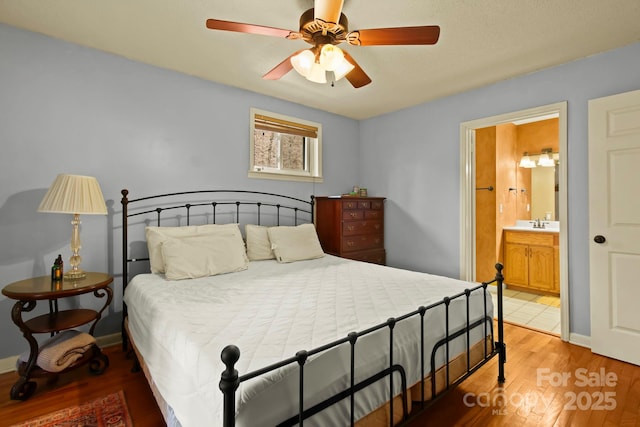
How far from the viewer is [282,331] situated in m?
1.39

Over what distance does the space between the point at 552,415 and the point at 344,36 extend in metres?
2.53

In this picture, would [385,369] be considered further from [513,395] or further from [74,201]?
[74,201]

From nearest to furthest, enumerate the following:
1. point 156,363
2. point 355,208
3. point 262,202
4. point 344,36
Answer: point 156,363 < point 344,36 < point 262,202 < point 355,208

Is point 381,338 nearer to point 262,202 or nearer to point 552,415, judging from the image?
point 552,415

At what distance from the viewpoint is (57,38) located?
2.43 meters

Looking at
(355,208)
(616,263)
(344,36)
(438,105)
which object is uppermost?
(438,105)

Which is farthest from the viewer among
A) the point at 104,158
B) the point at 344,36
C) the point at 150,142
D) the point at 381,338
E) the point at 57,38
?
the point at 150,142

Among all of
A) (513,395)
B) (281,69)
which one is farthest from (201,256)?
(513,395)

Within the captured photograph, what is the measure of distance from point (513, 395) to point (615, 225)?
5.34 ft

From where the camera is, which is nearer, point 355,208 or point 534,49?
point 534,49

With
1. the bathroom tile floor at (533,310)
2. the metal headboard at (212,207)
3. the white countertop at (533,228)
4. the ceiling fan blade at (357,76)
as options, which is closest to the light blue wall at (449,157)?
the bathroom tile floor at (533,310)

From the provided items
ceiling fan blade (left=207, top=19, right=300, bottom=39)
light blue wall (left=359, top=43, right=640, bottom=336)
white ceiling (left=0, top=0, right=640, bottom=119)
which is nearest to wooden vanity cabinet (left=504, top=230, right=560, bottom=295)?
light blue wall (left=359, top=43, right=640, bottom=336)

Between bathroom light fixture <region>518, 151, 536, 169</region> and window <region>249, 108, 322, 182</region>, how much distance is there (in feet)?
10.7

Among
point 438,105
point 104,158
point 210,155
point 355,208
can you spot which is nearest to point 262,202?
point 210,155
